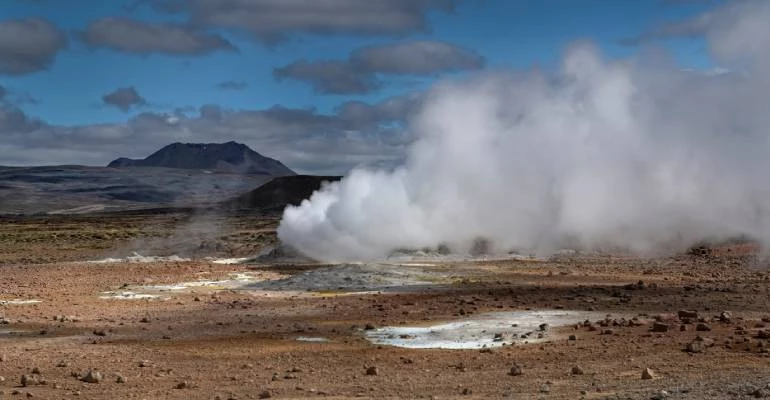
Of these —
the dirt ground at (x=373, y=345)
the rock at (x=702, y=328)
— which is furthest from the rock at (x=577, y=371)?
the rock at (x=702, y=328)

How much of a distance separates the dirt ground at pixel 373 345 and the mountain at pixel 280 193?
11712cm

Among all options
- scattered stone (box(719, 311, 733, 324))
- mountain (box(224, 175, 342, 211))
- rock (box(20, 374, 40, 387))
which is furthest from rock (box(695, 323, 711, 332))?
mountain (box(224, 175, 342, 211))

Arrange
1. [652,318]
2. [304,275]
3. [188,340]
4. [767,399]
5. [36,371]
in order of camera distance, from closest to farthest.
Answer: [767,399] < [36,371] < [188,340] < [652,318] < [304,275]

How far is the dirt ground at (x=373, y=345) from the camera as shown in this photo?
13.2 metres

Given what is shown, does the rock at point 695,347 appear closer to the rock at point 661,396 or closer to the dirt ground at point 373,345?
the dirt ground at point 373,345

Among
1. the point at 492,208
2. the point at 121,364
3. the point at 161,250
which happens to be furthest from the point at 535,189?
the point at 121,364

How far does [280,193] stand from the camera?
15788cm

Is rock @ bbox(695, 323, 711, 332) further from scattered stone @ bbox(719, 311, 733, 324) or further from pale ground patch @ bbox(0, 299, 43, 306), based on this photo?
pale ground patch @ bbox(0, 299, 43, 306)

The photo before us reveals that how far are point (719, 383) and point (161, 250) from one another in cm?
4535

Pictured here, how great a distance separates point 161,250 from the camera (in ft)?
177

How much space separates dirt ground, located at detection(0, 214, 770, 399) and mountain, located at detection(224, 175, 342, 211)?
117 meters

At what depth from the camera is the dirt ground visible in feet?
43.2

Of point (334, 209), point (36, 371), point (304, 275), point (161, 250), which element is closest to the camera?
point (36, 371)

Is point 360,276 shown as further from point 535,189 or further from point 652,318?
point 535,189
